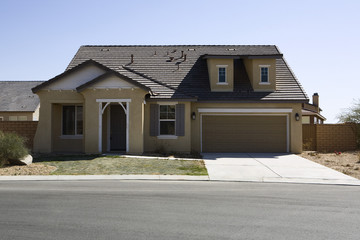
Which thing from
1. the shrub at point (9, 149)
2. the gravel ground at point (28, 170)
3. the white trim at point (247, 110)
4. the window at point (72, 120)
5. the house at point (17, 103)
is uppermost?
the house at point (17, 103)

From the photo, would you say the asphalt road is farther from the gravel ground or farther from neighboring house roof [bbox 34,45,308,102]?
neighboring house roof [bbox 34,45,308,102]

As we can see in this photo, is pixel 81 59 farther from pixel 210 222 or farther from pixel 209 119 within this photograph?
pixel 210 222

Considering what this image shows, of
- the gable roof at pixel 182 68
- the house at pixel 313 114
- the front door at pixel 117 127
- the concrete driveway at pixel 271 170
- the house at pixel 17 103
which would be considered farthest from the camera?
the house at pixel 17 103

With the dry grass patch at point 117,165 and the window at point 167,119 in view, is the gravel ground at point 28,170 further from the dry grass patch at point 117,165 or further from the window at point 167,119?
the window at point 167,119

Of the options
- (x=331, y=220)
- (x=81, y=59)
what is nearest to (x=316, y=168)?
(x=331, y=220)

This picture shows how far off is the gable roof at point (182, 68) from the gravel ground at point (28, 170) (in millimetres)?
7083

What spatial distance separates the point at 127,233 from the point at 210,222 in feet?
5.09

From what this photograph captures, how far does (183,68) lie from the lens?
74.4 feet

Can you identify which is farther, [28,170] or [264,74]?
[264,74]

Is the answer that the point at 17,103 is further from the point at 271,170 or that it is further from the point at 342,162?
the point at 342,162

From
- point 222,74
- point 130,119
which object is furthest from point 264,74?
point 130,119

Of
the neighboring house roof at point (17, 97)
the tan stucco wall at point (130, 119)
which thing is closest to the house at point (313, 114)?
the tan stucco wall at point (130, 119)

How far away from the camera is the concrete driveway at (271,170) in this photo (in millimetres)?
12453

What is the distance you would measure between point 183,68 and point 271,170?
1041 centimetres
